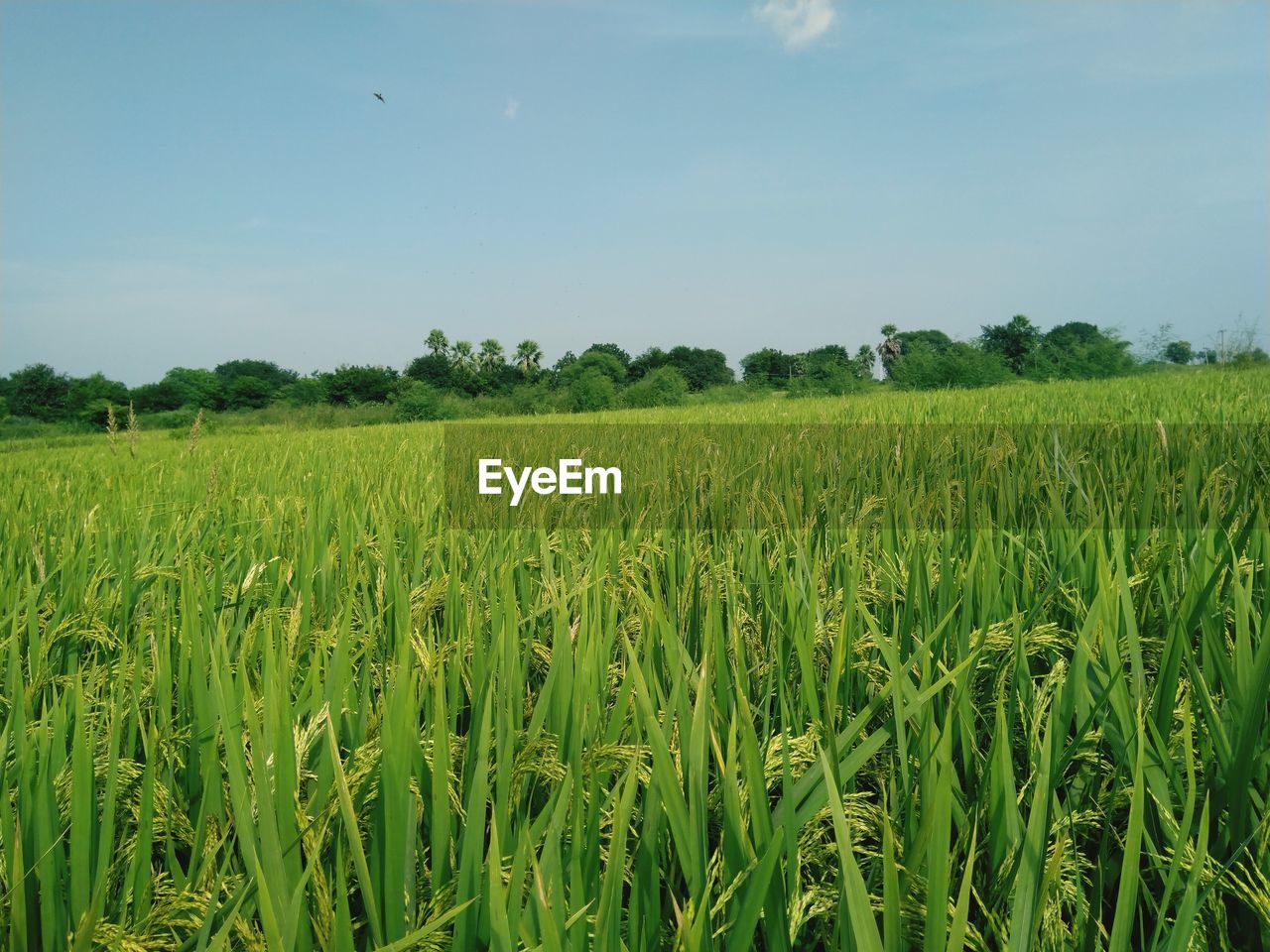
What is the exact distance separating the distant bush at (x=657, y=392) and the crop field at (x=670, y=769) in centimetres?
2589

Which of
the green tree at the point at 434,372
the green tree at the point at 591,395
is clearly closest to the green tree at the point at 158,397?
the green tree at the point at 434,372

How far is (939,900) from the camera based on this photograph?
0.44m

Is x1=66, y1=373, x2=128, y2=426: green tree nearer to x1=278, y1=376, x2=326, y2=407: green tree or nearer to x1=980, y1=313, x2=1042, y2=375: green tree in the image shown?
x1=278, y1=376, x2=326, y2=407: green tree

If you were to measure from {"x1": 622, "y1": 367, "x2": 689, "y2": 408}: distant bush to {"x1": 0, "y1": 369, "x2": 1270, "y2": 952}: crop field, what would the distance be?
25.9 m

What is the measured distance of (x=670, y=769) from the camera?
1.73 feet

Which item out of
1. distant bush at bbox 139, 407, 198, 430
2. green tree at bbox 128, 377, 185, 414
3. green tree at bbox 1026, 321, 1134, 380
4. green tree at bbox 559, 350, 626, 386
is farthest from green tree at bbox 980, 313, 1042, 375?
green tree at bbox 128, 377, 185, 414

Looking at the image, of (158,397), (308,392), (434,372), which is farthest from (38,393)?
(434,372)

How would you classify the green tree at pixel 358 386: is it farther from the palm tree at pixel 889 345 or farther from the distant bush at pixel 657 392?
the palm tree at pixel 889 345

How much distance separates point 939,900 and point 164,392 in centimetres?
4619

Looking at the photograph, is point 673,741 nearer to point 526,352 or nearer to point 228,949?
point 228,949

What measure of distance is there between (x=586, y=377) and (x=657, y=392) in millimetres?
2972

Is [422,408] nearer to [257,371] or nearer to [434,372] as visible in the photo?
[434,372]

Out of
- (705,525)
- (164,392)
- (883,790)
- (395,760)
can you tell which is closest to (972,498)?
(705,525)

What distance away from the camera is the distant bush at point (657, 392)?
89.2 feet
